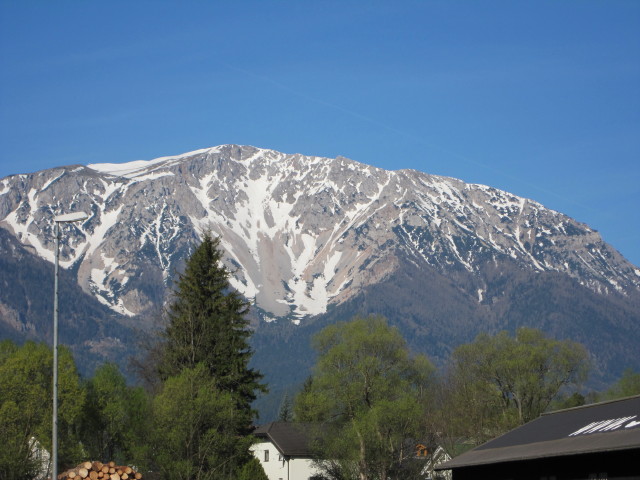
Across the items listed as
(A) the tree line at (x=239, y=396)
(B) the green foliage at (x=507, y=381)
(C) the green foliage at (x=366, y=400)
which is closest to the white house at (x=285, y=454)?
(A) the tree line at (x=239, y=396)

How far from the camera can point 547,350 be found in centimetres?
9606

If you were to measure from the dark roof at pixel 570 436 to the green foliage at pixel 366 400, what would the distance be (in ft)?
59.7

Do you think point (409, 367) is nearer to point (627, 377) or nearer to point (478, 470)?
point (478, 470)

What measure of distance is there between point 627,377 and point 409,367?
3783 centimetres

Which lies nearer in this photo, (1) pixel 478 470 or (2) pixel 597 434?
(2) pixel 597 434

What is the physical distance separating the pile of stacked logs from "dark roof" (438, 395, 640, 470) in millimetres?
18701

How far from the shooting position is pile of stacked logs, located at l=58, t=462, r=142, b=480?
58.4 metres

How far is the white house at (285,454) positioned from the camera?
106 m

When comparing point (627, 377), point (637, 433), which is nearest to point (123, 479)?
point (637, 433)

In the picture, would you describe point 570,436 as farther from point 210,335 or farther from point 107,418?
point 107,418

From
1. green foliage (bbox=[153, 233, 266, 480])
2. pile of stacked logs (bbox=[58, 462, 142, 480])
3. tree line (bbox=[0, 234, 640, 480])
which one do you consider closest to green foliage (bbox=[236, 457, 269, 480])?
tree line (bbox=[0, 234, 640, 480])

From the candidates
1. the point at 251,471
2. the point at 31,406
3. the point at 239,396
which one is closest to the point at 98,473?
the point at 31,406

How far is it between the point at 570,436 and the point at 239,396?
23.8 metres

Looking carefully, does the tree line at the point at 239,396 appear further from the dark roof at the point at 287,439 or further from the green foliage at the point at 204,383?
the dark roof at the point at 287,439
